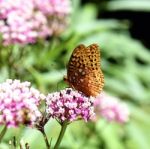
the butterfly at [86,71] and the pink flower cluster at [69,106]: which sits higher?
the butterfly at [86,71]

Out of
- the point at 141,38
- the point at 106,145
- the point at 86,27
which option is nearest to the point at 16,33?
the point at 106,145

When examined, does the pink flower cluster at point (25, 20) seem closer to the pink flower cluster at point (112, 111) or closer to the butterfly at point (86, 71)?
the pink flower cluster at point (112, 111)

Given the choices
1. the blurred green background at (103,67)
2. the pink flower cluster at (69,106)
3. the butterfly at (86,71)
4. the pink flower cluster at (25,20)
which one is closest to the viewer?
the pink flower cluster at (69,106)

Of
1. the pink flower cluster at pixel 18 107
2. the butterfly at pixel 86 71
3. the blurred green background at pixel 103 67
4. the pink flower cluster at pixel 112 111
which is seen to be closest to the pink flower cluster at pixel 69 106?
the pink flower cluster at pixel 18 107

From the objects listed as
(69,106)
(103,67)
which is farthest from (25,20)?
(103,67)

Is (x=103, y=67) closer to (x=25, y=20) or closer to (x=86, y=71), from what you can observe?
(x=25, y=20)

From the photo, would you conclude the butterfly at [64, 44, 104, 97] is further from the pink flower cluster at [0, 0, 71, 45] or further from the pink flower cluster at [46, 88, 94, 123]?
the pink flower cluster at [0, 0, 71, 45]
